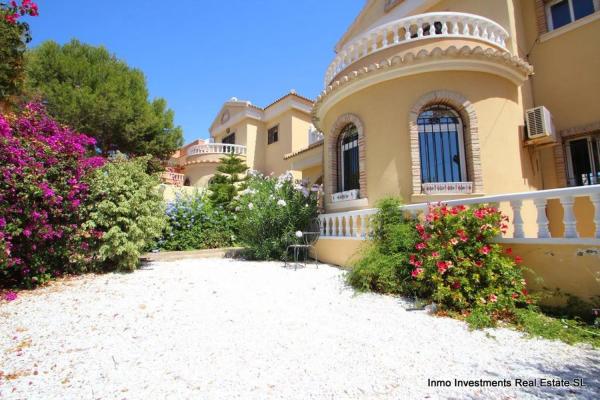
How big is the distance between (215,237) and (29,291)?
6050 mm

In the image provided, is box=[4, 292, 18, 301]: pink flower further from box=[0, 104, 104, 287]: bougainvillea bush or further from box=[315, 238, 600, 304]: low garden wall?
box=[315, 238, 600, 304]: low garden wall

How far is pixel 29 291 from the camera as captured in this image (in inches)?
213

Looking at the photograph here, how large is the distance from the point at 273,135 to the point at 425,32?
46.2 feet

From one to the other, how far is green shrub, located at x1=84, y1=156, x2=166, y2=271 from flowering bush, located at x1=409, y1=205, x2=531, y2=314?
19.4ft

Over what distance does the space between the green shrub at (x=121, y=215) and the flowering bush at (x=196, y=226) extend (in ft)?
9.65

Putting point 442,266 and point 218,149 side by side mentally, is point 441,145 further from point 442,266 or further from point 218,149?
point 218,149

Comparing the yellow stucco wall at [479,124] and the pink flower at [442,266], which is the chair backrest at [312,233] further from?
the pink flower at [442,266]

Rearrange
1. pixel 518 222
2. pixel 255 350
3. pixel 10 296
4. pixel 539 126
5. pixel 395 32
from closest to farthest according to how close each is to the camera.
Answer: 1. pixel 255 350
2. pixel 518 222
3. pixel 10 296
4. pixel 539 126
5. pixel 395 32

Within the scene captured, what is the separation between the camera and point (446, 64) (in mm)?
7211

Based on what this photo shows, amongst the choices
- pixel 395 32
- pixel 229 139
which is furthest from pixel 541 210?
pixel 229 139

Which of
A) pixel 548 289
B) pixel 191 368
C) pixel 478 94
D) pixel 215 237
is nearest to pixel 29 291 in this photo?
pixel 191 368

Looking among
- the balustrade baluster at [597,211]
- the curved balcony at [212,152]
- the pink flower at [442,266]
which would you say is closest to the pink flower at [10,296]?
the pink flower at [442,266]

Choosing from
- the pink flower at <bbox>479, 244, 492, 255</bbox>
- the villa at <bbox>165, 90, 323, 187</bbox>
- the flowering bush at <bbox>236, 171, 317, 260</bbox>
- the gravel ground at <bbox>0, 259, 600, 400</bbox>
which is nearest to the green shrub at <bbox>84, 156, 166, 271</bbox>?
the gravel ground at <bbox>0, 259, 600, 400</bbox>

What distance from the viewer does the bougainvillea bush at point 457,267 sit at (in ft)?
13.7
